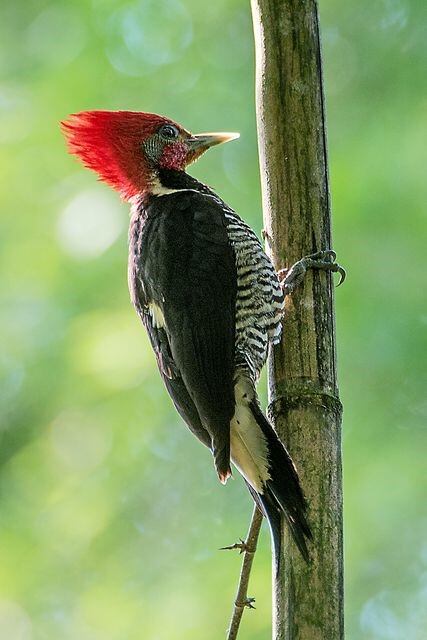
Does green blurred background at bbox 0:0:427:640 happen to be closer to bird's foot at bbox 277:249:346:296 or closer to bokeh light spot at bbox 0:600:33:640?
bokeh light spot at bbox 0:600:33:640

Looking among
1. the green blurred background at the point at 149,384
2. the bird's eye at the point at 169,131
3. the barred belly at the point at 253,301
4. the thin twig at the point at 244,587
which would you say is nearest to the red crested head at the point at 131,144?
the bird's eye at the point at 169,131

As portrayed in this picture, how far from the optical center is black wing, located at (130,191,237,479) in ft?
10.5

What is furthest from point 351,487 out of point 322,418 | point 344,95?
point 344,95

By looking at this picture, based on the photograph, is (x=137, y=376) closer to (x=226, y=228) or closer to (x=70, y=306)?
(x=70, y=306)

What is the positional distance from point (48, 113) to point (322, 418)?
139 inches

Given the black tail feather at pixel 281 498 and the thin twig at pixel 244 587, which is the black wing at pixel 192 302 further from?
the thin twig at pixel 244 587

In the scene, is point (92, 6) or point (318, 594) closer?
point (318, 594)

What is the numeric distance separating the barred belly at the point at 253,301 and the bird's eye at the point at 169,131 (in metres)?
0.55

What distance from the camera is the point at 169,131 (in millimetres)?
4184

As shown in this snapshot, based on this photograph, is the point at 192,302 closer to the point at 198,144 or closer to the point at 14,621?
the point at 198,144

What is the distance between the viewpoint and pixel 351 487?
185 inches

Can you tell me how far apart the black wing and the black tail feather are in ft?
0.62

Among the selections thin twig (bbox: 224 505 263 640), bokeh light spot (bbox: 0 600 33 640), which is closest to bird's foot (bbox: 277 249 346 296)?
thin twig (bbox: 224 505 263 640)

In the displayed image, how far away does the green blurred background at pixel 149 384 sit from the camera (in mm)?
4746
